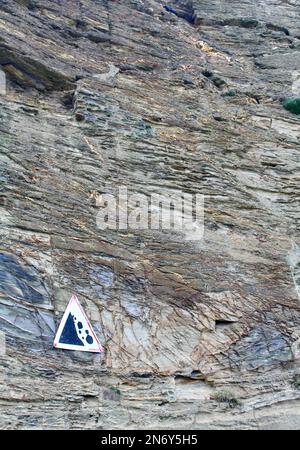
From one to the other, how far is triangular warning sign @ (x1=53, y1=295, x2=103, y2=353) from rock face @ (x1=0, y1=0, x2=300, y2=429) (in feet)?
0.56

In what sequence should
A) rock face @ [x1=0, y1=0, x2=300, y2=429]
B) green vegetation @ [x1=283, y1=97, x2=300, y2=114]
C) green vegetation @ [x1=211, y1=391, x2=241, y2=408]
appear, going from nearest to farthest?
1. rock face @ [x1=0, y1=0, x2=300, y2=429]
2. green vegetation @ [x1=211, y1=391, x2=241, y2=408]
3. green vegetation @ [x1=283, y1=97, x2=300, y2=114]

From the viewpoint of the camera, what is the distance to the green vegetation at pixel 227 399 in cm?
1392

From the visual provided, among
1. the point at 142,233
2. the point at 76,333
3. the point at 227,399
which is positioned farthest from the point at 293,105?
the point at 76,333

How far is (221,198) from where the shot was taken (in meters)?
18.0

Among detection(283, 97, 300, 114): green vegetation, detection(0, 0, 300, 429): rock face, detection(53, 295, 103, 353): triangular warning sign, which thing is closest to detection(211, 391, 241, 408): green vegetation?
detection(0, 0, 300, 429): rock face

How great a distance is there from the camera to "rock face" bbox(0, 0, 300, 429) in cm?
1371

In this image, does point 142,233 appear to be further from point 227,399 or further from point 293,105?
point 293,105

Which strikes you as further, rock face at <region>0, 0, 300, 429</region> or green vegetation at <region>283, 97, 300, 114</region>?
green vegetation at <region>283, 97, 300, 114</region>

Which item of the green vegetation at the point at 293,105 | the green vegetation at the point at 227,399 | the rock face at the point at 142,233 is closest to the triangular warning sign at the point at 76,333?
the rock face at the point at 142,233

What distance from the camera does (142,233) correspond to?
16.5m

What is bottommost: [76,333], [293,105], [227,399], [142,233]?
[227,399]

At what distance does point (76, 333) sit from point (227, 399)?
11.2 feet

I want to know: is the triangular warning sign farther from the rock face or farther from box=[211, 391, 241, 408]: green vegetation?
box=[211, 391, 241, 408]: green vegetation

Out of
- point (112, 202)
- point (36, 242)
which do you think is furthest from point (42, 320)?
point (112, 202)
